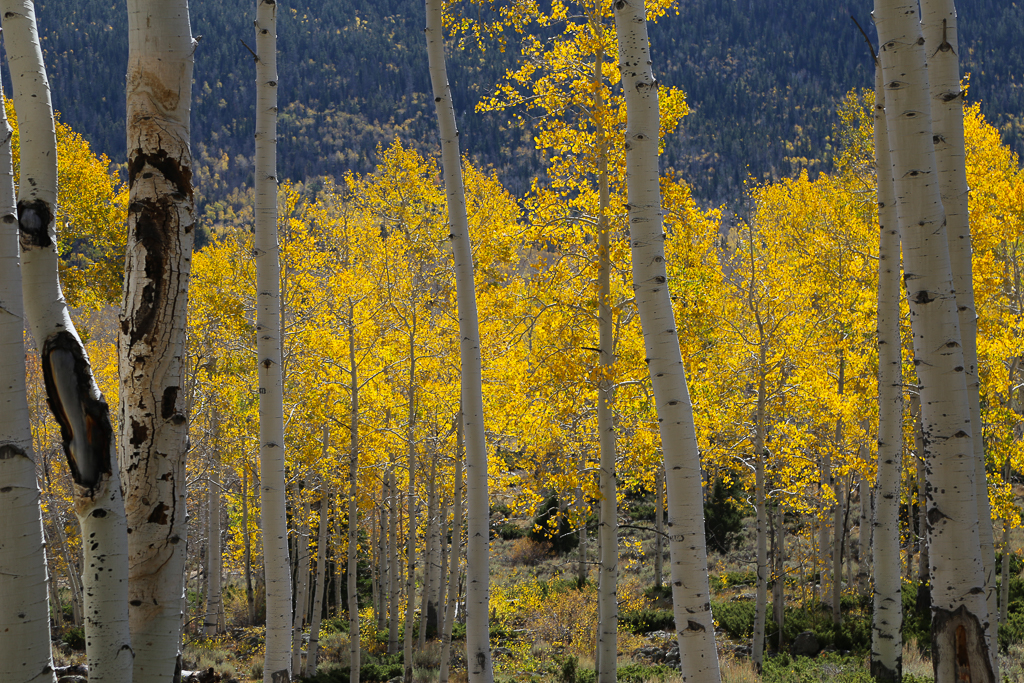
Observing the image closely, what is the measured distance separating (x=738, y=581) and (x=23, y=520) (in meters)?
17.6

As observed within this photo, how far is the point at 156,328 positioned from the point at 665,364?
2.32m

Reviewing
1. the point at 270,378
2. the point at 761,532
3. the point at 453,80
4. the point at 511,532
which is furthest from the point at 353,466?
the point at 453,80

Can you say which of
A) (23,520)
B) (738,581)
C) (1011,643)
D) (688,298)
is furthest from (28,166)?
(738,581)

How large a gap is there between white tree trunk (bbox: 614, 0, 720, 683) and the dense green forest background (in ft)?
264

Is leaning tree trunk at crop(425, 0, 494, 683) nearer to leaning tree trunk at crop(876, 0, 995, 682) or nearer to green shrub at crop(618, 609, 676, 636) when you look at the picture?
leaning tree trunk at crop(876, 0, 995, 682)

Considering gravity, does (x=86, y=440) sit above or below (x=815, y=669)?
above

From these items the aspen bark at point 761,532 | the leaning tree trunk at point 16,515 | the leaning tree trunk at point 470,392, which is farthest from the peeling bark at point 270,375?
the aspen bark at point 761,532

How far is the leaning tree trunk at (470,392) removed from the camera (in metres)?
4.85

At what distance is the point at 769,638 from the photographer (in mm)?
12312

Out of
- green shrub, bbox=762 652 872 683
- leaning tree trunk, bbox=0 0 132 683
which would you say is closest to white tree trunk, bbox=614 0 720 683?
leaning tree trunk, bbox=0 0 132 683

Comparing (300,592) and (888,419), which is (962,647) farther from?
(300,592)

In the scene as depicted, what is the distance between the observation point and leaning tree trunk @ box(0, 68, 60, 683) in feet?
5.57

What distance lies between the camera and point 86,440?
2002 mm

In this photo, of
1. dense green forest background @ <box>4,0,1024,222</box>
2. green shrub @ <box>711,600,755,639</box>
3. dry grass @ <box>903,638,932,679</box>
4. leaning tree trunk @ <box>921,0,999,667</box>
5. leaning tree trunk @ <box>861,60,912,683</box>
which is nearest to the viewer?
leaning tree trunk @ <box>921,0,999,667</box>
